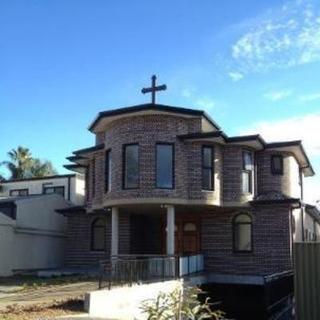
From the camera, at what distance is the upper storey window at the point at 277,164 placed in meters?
29.4

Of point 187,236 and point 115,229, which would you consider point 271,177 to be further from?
point 115,229

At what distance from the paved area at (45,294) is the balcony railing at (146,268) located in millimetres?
905

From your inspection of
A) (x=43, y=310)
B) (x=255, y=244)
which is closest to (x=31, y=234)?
(x=255, y=244)

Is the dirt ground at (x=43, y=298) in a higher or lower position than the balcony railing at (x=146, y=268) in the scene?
lower

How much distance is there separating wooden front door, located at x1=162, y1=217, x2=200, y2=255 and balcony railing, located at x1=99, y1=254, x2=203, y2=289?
6.09 feet

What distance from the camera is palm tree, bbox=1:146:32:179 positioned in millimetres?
61719

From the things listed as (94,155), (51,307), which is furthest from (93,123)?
(51,307)

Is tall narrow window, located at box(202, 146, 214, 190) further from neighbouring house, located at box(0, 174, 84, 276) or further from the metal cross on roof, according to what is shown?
neighbouring house, located at box(0, 174, 84, 276)

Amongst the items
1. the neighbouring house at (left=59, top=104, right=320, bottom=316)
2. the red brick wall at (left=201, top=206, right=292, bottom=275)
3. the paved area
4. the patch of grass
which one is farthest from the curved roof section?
the patch of grass

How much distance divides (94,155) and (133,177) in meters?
4.97

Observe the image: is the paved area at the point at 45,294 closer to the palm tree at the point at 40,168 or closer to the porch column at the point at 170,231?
the porch column at the point at 170,231

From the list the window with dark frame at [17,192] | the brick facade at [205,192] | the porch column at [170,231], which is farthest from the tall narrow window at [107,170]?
the window with dark frame at [17,192]

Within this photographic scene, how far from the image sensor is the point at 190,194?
2569 cm

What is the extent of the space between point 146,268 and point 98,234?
9449mm
